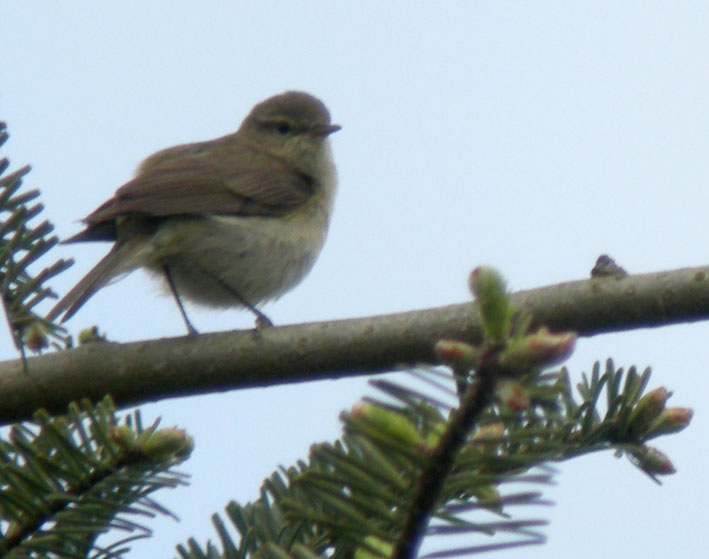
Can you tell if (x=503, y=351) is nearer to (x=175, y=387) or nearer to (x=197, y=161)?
(x=175, y=387)

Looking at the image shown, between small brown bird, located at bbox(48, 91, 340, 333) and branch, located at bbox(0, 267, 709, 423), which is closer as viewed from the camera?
branch, located at bbox(0, 267, 709, 423)

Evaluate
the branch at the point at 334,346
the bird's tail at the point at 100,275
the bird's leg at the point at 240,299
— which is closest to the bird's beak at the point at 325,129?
the bird's leg at the point at 240,299

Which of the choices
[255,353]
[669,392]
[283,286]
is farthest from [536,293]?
[283,286]

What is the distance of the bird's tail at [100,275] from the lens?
4.02 metres

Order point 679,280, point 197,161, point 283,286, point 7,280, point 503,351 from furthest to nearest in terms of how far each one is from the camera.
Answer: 1. point 197,161
2. point 283,286
3. point 679,280
4. point 7,280
5. point 503,351

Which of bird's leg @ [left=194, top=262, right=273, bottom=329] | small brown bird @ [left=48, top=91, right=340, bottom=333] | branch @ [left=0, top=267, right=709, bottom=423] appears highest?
small brown bird @ [left=48, top=91, right=340, bottom=333]

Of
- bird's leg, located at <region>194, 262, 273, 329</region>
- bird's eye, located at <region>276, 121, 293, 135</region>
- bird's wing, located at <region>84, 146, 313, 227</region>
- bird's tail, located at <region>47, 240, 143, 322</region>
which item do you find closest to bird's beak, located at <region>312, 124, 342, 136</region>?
bird's eye, located at <region>276, 121, 293, 135</region>

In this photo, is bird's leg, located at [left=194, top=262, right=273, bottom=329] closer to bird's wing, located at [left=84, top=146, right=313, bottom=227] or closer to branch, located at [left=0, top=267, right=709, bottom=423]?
bird's wing, located at [left=84, top=146, right=313, bottom=227]

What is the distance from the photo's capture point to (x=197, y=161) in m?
5.47

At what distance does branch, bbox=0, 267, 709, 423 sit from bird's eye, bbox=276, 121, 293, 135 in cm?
382

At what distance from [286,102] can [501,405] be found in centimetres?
615

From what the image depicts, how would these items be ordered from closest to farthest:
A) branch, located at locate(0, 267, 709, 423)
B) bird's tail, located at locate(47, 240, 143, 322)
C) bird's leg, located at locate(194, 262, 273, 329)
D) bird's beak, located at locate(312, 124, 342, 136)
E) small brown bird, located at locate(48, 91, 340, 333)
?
branch, located at locate(0, 267, 709, 423)
bird's tail, located at locate(47, 240, 143, 322)
small brown bird, located at locate(48, 91, 340, 333)
bird's leg, located at locate(194, 262, 273, 329)
bird's beak, located at locate(312, 124, 342, 136)

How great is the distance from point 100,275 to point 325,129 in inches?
99.9

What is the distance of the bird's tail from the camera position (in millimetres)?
4016
